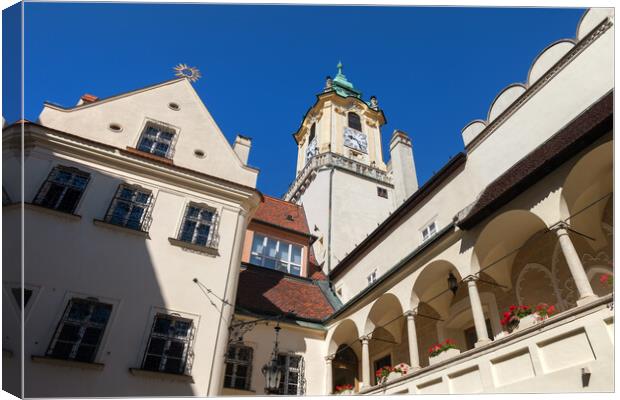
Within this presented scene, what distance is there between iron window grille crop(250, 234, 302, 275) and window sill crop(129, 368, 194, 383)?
833 centimetres

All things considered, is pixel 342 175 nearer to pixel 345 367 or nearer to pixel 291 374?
pixel 345 367

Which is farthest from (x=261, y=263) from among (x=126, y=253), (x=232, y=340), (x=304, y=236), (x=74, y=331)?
(x=74, y=331)

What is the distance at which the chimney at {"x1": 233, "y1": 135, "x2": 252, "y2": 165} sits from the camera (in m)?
14.6

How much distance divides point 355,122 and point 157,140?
24.4 metres

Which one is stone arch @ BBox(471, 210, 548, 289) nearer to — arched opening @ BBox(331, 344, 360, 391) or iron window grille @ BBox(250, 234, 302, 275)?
arched opening @ BBox(331, 344, 360, 391)

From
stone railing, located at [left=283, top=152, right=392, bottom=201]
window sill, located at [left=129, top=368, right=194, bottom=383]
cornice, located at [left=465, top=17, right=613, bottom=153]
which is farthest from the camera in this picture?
stone railing, located at [left=283, top=152, right=392, bottom=201]

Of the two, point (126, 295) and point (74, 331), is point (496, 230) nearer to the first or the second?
point (126, 295)

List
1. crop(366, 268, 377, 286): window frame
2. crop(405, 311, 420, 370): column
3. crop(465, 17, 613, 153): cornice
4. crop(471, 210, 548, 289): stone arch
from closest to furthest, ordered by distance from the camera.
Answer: crop(471, 210, 548, 289): stone arch < crop(465, 17, 613, 153): cornice < crop(405, 311, 420, 370): column < crop(366, 268, 377, 286): window frame

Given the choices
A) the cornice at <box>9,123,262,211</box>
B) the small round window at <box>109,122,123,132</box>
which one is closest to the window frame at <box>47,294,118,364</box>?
the cornice at <box>9,123,262,211</box>

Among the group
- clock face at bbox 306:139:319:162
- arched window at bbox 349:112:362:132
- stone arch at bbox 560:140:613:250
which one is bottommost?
stone arch at bbox 560:140:613:250

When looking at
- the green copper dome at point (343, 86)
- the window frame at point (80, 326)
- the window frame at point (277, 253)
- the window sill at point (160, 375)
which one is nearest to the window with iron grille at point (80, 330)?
the window frame at point (80, 326)

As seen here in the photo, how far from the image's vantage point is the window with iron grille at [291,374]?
12898mm

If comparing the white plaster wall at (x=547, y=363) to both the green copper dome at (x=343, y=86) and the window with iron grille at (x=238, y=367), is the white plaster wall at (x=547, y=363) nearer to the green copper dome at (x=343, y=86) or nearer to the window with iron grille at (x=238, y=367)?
the window with iron grille at (x=238, y=367)

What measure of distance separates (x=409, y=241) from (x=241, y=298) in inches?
258
